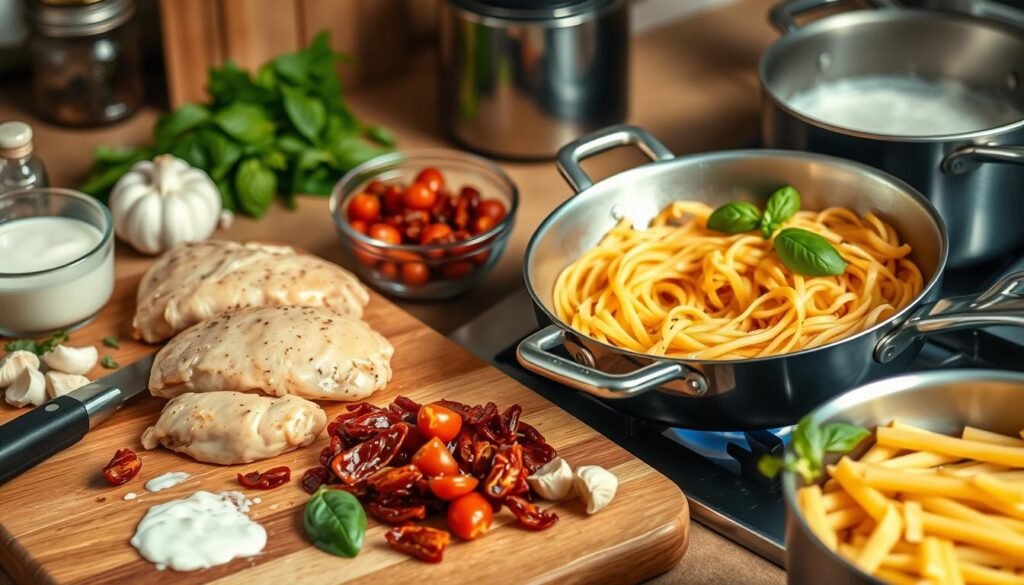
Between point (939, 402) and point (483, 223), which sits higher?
point (939, 402)

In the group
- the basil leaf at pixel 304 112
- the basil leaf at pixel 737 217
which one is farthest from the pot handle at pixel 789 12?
the basil leaf at pixel 304 112

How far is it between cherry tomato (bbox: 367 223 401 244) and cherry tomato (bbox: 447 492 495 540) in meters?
0.78

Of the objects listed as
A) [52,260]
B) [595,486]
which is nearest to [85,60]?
[52,260]

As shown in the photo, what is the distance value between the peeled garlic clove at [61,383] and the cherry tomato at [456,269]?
676 mm

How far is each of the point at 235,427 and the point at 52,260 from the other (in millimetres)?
593

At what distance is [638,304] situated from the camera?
6.75 ft

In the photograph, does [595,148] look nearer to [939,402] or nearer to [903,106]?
[903,106]

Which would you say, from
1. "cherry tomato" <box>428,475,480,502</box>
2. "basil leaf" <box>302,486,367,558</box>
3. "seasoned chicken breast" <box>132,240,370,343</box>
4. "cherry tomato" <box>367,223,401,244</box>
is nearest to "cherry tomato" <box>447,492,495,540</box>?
"cherry tomato" <box>428,475,480,502</box>

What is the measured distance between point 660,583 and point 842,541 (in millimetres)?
328

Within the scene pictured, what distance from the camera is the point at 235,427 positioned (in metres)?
1.86

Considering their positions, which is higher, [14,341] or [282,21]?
[282,21]

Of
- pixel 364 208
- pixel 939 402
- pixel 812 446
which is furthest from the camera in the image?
pixel 364 208

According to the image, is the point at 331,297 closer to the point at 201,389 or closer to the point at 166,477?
the point at 201,389

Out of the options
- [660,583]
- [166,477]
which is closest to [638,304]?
[660,583]
